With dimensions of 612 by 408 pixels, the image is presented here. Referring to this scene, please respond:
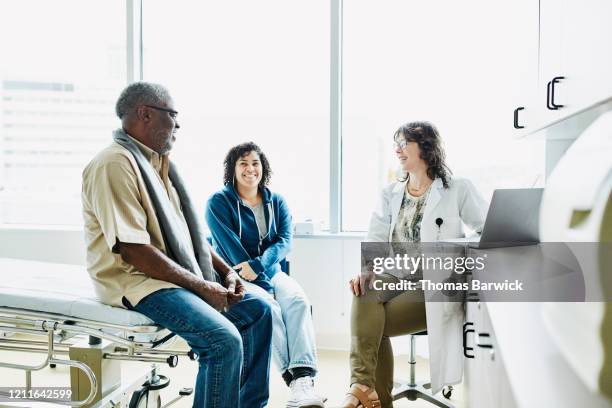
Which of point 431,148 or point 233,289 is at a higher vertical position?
point 431,148

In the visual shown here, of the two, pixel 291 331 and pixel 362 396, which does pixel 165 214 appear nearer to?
pixel 291 331

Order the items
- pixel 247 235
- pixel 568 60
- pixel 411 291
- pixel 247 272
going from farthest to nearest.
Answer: pixel 247 235 → pixel 247 272 → pixel 411 291 → pixel 568 60

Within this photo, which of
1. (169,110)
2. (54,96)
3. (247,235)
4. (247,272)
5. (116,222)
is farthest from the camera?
(54,96)

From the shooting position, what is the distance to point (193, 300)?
2.04m

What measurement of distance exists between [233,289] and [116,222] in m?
0.60

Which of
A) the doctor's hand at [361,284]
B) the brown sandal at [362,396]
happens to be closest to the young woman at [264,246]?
the brown sandal at [362,396]

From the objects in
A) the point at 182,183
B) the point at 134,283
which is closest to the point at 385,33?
the point at 182,183

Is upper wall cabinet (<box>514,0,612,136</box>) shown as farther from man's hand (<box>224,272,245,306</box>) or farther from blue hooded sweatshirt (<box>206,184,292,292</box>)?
blue hooded sweatshirt (<box>206,184,292,292</box>)

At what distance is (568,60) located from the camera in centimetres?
143

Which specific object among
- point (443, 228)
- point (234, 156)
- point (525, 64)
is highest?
point (525, 64)

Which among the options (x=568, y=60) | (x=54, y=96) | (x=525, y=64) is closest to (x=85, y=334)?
(x=568, y=60)

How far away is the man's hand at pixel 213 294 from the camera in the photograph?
2109 mm

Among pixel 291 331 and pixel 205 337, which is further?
pixel 291 331

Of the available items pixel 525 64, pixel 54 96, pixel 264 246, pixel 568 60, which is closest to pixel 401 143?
pixel 525 64
